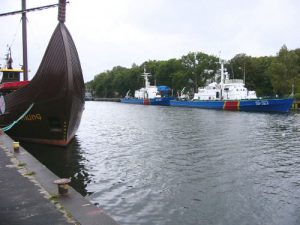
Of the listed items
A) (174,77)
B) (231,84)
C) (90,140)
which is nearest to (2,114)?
(90,140)

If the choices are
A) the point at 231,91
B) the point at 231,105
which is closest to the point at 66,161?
the point at 231,105

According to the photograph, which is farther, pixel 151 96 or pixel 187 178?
pixel 151 96

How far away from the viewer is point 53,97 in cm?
1722

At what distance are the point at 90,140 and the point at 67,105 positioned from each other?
18.7 feet

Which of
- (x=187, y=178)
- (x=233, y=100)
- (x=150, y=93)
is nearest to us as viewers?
(x=187, y=178)

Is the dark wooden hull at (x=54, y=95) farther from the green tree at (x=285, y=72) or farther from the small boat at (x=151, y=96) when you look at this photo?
the small boat at (x=151, y=96)

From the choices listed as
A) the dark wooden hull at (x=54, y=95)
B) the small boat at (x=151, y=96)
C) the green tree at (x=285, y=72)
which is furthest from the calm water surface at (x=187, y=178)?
the small boat at (x=151, y=96)

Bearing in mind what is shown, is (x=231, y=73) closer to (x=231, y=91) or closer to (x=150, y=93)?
(x=150, y=93)

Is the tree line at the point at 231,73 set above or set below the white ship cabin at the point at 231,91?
above

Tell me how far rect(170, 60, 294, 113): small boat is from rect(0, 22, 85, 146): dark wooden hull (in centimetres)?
3860

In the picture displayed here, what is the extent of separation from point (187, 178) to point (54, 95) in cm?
823

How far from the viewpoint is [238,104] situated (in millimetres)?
55031

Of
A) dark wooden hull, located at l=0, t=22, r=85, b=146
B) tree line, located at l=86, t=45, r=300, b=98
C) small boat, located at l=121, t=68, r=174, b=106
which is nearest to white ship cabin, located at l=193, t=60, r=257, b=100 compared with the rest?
tree line, located at l=86, t=45, r=300, b=98

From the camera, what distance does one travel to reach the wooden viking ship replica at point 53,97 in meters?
17.1
